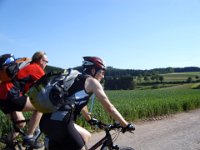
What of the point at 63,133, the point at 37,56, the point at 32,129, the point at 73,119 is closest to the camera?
the point at 63,133

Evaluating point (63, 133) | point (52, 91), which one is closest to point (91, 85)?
point (52, 91)

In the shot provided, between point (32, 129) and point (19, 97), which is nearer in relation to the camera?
point (32, 129)

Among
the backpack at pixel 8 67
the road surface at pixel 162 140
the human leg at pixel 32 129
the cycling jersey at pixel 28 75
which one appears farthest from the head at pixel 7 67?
the road surface at pixel 162 140

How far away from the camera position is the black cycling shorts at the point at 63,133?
Answer: 388cm

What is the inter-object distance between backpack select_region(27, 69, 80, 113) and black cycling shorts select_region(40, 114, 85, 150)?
145 millimetres

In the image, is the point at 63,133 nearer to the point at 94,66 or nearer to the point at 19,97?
the point at 94,66

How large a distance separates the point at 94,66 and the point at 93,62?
5 cm

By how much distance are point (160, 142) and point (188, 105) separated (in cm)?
1355

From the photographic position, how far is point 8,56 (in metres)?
5.25

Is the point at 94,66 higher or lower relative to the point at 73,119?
higher

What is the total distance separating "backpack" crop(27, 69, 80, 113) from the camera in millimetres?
3885

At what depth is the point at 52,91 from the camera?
3.89 metres

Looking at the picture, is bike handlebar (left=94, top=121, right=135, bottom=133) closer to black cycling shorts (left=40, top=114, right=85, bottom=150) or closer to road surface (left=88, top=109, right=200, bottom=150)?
black cycling shorts (left=40, top=114, right=85, bottom=150)

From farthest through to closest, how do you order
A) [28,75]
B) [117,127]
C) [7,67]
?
[28,75] → [7,67] → [117,127]
